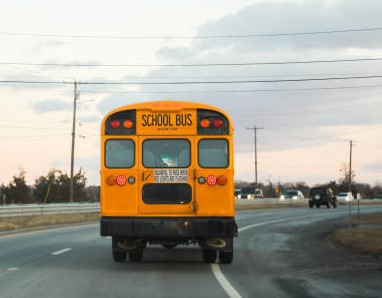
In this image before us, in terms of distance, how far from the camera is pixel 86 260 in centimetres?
1417

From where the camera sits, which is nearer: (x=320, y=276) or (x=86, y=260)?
(x=320, y=276)

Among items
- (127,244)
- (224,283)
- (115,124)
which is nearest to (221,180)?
(224,283)

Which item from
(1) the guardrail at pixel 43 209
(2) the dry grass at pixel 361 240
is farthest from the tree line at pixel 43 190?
(2) the dry grass at pixel 361 240

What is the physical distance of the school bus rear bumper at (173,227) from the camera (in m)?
11.9

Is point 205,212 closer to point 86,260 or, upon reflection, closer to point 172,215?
point 172,215

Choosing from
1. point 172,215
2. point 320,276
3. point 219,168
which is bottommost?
point 320,276

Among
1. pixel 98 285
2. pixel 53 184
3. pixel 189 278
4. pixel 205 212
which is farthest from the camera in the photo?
pixel 53 184

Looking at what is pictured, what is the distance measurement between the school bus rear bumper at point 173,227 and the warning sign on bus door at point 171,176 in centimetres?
73

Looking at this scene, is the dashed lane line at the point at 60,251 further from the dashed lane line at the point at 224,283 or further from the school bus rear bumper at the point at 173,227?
the dashed lane line at the point at 224,283

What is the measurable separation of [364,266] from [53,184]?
56.5m

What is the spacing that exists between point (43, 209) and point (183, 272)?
25.7 meters

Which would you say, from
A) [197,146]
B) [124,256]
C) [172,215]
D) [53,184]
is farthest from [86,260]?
[53,184]

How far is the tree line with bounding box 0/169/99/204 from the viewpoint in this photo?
61.2m

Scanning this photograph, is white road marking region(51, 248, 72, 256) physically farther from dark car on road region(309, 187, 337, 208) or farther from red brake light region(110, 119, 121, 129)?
dark car on road region(309, 187, 337, 208)
